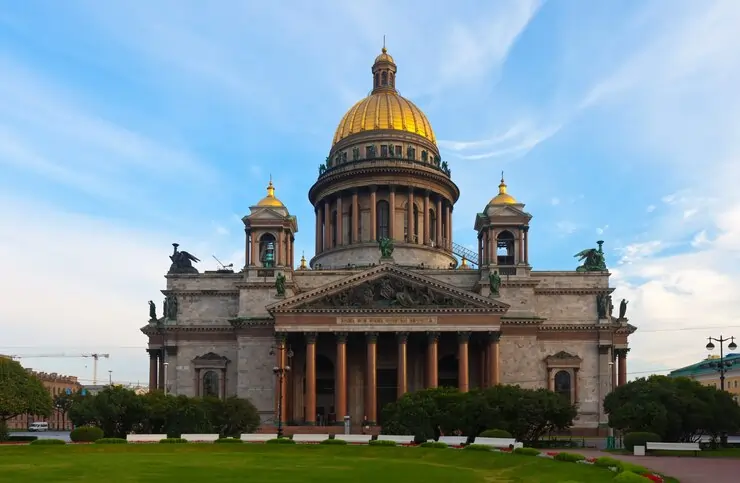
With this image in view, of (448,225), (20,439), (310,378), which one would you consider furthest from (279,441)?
(448,225)

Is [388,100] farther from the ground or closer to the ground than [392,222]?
farther from the ground

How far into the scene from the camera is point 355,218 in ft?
307

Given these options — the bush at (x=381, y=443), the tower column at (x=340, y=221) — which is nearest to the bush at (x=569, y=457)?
the bush at (x=381, y=443)

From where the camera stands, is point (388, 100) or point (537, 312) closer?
point (537, 312)

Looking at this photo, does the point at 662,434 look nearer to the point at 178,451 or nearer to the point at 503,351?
the point at 503,351

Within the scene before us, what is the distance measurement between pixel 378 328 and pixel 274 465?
34.3 m

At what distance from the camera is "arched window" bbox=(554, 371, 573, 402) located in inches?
3084

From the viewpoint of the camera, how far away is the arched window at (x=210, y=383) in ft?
268

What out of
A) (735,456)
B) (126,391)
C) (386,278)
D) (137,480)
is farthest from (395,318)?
(137,480)

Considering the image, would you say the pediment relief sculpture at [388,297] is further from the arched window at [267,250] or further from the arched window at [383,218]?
the arched window at [383,218]

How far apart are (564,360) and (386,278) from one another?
760 inches

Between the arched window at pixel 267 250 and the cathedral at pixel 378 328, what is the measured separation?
5.9 inches

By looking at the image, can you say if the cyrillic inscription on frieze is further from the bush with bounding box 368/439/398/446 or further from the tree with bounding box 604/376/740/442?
the bush with bounding box 368/439/398/446

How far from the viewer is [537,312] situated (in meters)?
80.6
